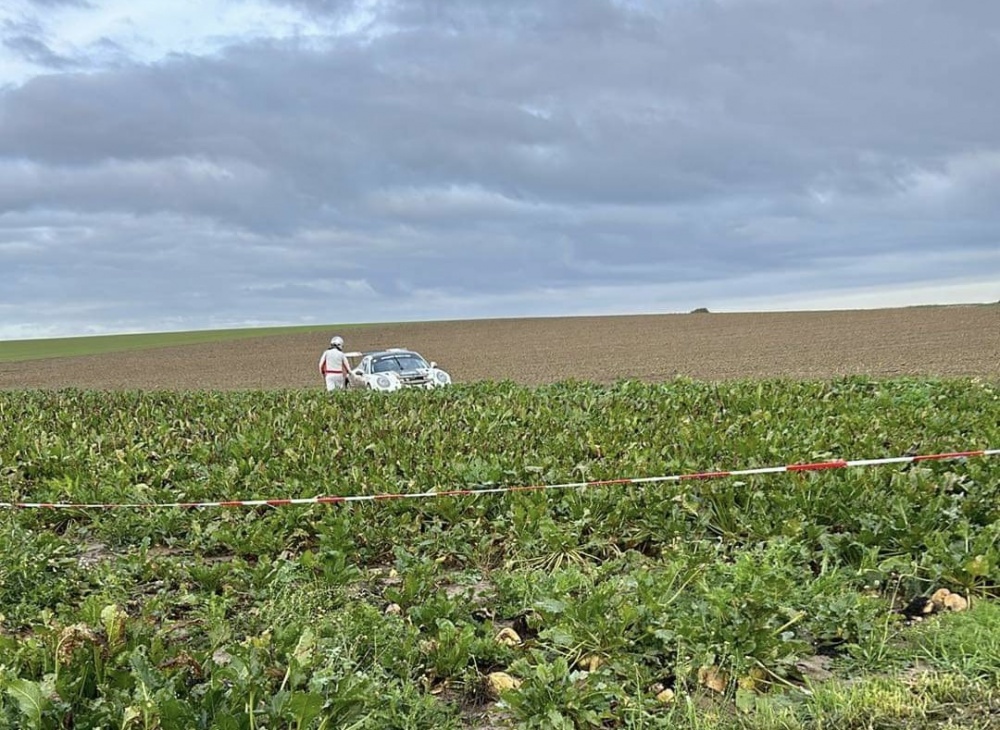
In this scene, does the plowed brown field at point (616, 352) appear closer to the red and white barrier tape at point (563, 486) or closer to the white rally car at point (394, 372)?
the white rally car at point (394, 372)

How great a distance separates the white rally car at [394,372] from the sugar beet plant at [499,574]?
828 centimetres

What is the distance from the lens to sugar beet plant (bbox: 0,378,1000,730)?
150 inches

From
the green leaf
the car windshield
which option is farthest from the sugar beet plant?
the car windshield

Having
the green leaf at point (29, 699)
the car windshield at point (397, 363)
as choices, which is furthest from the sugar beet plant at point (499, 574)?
the car windshield at point (397, 363)

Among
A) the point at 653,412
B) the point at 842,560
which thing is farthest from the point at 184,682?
the point at 653,412

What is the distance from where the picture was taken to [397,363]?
20641 millimetres

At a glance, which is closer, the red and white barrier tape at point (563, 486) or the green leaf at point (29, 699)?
the green leaf at point (29, 699)

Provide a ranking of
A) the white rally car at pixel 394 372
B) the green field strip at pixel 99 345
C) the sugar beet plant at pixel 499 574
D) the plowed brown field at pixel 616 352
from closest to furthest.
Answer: the sugar beet plant at pixel 499 574
the white rally car at pixel 394 372
the plowed brown field at pixel 616 352
the green field strip at pixel 99 345

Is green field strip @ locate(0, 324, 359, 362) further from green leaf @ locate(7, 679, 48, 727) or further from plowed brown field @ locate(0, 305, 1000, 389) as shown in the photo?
green leaf @ locate(7, 679, 48, 727)

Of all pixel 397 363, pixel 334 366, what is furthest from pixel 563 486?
pixel 397 363

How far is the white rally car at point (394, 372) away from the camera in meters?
19.4

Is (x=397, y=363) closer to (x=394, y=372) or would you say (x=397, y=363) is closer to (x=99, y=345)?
(x=394, y=372)

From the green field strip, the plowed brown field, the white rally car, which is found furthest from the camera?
the green field strip

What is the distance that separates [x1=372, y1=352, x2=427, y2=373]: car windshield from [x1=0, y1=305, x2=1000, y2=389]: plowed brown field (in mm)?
7332
